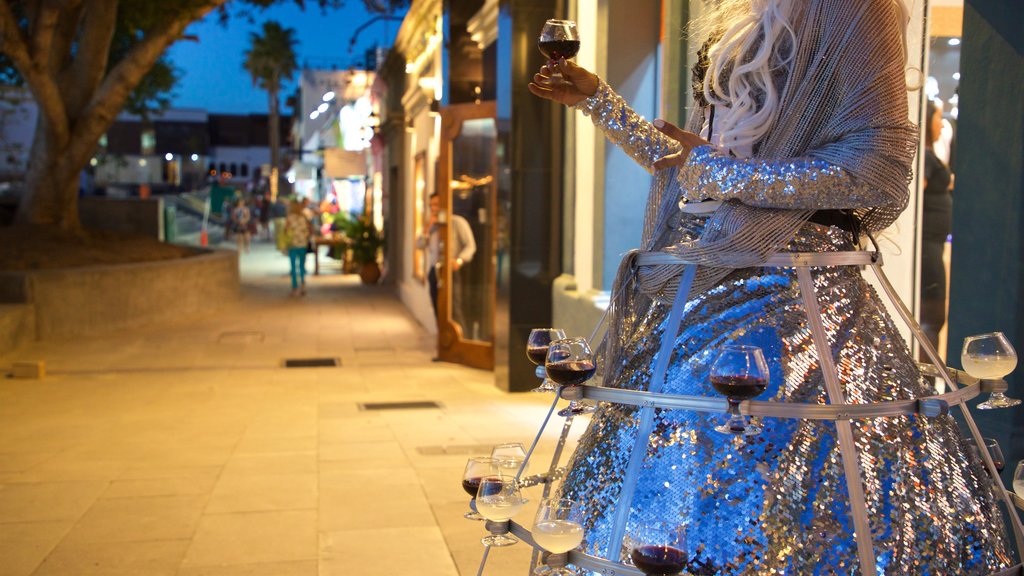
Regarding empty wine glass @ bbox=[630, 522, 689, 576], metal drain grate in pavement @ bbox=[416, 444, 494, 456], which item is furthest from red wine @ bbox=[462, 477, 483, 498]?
metal drain grate in pavement @ bbox=[416, 444, 494, 456]

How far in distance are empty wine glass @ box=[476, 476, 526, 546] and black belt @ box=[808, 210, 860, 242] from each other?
3.02 ft

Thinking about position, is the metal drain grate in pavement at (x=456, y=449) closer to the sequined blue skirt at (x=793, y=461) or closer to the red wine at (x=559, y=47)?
the red wine at (x=559, y=47)

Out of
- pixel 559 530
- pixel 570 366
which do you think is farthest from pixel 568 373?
pixel 559 530

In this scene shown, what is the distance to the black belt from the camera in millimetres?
2127

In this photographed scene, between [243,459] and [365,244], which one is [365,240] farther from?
[243,459]

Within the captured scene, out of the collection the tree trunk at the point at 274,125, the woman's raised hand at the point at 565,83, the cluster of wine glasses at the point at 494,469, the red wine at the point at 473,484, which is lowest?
the red wine at the point at 473,484

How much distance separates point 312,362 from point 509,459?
8599mm

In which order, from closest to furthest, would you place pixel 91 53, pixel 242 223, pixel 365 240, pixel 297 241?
pixel 91 53 → pixel 297 241 → pixel 365 240 → pixel 242 223

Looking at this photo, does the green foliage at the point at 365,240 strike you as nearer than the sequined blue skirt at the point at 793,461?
No

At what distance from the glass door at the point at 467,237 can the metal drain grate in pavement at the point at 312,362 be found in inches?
46.0

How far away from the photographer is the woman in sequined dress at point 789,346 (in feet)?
6.21

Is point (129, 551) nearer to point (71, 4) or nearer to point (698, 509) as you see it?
point (698, 509)

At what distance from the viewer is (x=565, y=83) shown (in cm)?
243

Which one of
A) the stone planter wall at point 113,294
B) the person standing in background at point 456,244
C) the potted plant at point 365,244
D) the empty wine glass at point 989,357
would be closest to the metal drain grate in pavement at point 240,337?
the stone planter wall at point 113,294
